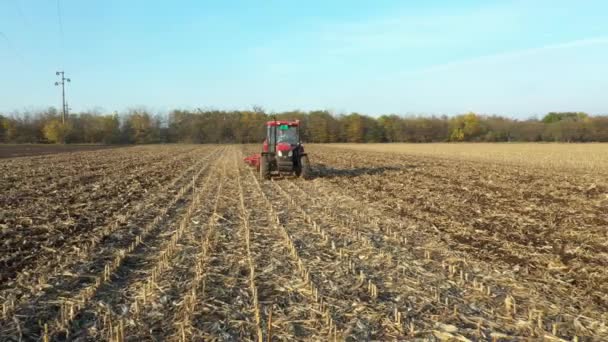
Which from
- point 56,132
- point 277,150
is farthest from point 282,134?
point 56,132

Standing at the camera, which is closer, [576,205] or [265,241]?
[265,241]

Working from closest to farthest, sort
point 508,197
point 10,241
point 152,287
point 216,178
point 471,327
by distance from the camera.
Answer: point 471,327 → point 152,287 → point 10,241 → point 508,197 → point 216,178

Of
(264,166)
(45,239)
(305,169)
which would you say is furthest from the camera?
(305,169)

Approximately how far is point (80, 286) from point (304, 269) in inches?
107

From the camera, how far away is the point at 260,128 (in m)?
81.1

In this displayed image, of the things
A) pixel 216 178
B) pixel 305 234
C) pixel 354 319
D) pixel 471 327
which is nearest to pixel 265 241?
pixel 305 234

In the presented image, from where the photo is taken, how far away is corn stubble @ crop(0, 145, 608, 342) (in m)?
4.23

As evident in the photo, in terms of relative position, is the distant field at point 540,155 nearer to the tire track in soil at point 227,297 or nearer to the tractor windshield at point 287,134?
the tractor windshield at point 287,134

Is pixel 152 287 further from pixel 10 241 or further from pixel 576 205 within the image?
pixel 576 205

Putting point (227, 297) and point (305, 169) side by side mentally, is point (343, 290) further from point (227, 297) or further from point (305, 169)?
point (305, 169)

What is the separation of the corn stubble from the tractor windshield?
4817 mm

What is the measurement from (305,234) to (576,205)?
7.50 metres

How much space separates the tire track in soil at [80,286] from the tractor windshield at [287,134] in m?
8.46

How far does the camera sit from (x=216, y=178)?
58.3 feet
